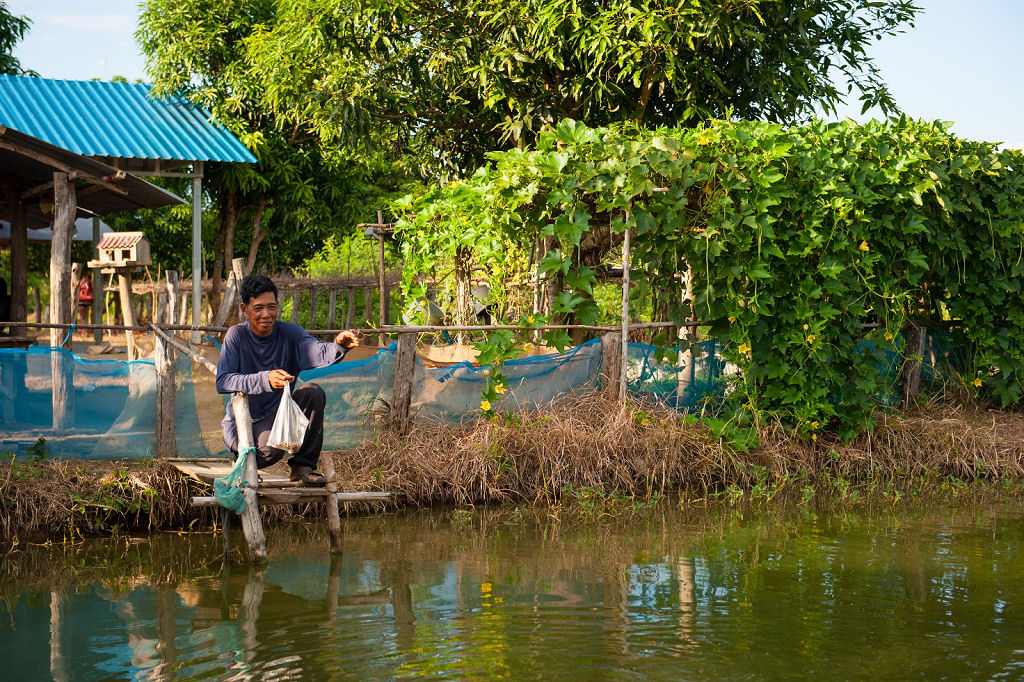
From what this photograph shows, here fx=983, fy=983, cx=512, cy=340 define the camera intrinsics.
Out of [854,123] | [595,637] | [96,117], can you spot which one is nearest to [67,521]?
[595,637]

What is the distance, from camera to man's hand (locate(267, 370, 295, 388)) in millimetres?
5586

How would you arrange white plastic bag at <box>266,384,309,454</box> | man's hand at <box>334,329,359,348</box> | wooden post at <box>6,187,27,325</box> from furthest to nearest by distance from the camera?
wooden post at <box>6,187,27,325</box>
man's hand at <box>334,329,359,348</box>
white plastic bag at <box>266,384,309,454</box>

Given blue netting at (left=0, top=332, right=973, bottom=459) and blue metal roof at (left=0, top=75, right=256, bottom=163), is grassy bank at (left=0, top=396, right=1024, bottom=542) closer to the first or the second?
blue netting at (left=0, top=332, right=973, bottom=459)

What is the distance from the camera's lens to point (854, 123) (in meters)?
8.65

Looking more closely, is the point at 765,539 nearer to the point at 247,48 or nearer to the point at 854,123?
the point at 854,123

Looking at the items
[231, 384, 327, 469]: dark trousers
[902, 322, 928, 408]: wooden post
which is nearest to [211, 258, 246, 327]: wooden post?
[231, 384, 327, 469]: dark trousers

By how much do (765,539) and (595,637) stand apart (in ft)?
7.63

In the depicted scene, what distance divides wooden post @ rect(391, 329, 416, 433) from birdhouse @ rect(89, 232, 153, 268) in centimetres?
519

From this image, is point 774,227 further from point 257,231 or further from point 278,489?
point 257,231

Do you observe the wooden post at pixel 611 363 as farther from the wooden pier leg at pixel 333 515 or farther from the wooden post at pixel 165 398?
the wooden post at pixel 165 398

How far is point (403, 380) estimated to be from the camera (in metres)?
7.96

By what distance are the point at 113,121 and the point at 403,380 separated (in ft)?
27.9

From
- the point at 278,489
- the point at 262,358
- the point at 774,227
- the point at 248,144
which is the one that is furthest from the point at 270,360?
the point at 248,144

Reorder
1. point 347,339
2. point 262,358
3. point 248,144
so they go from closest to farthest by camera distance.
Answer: point 347,339 < point 262,358 < point 248,144
